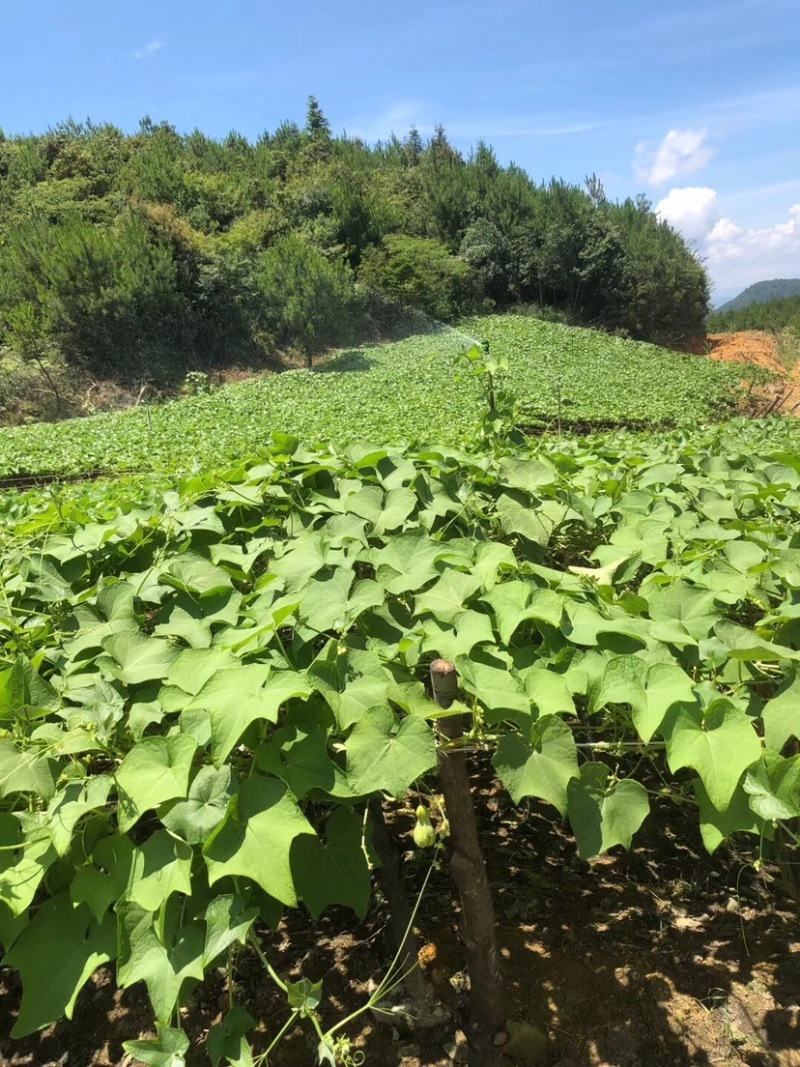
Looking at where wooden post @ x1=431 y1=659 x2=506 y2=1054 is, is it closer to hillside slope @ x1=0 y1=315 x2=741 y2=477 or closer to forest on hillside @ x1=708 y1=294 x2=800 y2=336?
hillside slope @ x1=0 y1=315 x2=741 y2=477

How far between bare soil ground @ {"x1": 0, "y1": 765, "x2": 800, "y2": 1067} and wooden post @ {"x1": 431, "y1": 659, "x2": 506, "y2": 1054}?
0.09m

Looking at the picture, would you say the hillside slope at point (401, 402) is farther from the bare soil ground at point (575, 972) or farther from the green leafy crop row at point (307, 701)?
the green leafy crop row at point (307, 701)

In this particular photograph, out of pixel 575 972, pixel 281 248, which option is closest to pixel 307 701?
pixel 575 972

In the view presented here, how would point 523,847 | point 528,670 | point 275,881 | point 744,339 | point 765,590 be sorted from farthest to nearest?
point 744,339
point 523,847
point 765,590
point 528,670
point 275,881

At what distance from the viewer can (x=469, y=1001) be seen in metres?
1.31

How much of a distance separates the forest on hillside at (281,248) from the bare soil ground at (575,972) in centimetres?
2533

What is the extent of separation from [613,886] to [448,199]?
1691 inches

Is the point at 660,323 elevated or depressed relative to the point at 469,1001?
elevated

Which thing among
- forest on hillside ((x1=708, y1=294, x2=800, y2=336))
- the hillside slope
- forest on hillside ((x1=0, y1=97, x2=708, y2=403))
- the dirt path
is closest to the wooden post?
the hillside slope

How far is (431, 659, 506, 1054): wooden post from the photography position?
1.12 m

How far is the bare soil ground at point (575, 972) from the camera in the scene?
131 cm

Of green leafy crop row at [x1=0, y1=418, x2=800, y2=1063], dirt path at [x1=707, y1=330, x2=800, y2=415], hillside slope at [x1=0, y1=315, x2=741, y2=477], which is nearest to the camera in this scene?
green leafy crop row at [x1=0, y1=418, x2=800, y2=1063]

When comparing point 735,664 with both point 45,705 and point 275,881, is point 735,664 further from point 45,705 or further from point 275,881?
point 45,705

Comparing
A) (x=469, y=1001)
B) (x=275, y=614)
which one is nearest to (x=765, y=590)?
(x=275, y=614)
